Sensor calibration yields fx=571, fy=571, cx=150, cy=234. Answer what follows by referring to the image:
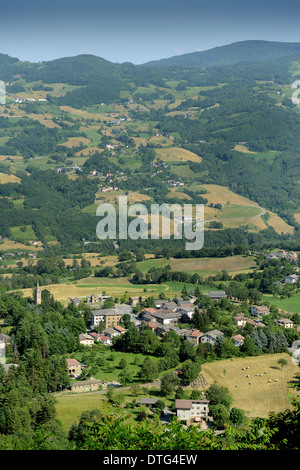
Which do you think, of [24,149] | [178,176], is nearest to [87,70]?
[24,149]

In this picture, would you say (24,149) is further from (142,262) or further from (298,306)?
(298,306)

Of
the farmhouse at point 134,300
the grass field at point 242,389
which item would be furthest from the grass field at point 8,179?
the grass field at point 242,389

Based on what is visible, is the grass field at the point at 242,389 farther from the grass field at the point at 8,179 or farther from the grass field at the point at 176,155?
the grass field at the point at 176,155

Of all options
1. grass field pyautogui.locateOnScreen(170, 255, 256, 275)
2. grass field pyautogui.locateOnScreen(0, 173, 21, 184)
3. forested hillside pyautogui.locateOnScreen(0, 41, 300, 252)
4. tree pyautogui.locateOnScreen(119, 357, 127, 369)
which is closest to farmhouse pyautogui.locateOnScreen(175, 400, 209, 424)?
tree pyautogui.locateOnScreen(119, 357, 127, 369)

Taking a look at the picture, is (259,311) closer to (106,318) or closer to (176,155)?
(106,318)

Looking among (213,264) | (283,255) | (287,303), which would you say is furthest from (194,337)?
(283,255)

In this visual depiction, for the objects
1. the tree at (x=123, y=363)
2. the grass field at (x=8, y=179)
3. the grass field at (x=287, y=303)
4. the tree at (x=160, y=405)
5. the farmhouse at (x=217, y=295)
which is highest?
the grass field at (x=8, y=179)

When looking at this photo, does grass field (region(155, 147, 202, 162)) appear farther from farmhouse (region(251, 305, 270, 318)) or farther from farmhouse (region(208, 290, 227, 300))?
farmhouse (region(251, 305, 270, 318))
